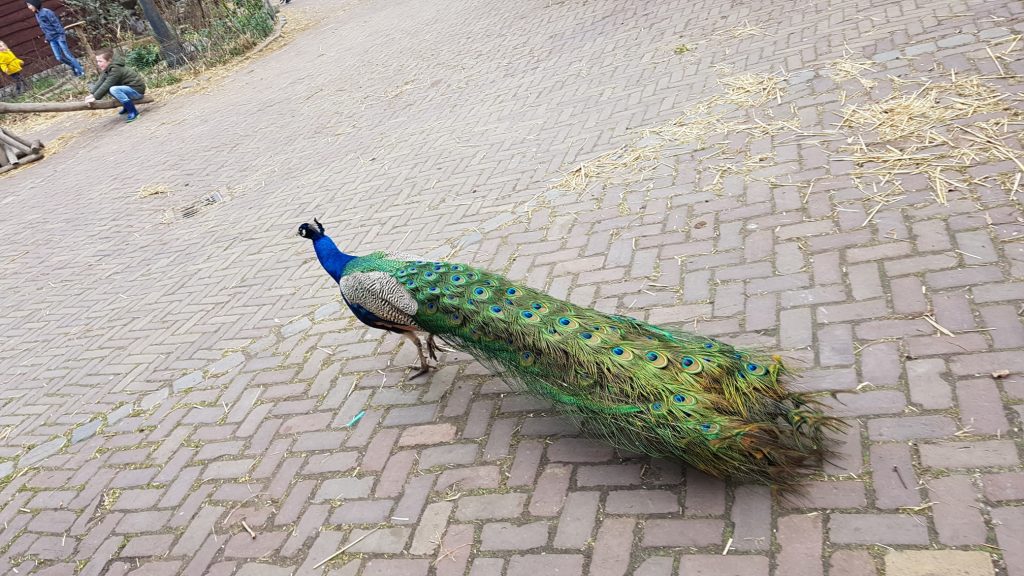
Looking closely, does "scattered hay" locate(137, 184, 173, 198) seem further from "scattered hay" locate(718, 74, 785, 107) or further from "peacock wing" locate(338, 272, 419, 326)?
"scattered hay" locate(718, 74, 785, 107)

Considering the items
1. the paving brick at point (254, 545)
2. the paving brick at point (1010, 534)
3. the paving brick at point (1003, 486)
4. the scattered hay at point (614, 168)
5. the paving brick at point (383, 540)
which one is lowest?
the paving brick at point (1010, 534)

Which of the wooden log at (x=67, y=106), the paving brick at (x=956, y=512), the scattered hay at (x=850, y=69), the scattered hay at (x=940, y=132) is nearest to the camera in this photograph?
the paving brick at (x=956, y=512)

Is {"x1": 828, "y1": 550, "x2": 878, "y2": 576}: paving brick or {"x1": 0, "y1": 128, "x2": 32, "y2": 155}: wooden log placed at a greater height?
{"x1": 0, "y1": 128, "x2": 32, "y2": 155}: wooden log

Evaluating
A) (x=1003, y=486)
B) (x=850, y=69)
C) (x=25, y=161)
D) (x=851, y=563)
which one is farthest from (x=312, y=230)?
(x=25, y=161)

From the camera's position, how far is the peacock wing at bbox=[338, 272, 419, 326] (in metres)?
3.29

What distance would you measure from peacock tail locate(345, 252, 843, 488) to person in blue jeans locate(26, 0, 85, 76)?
1796cm

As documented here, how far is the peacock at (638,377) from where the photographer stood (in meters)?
2.38

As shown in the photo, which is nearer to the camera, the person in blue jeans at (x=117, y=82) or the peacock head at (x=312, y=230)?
the peacock head at (x=312, y=230)

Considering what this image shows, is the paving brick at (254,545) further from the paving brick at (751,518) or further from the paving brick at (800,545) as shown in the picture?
the paving brick at (800,545)

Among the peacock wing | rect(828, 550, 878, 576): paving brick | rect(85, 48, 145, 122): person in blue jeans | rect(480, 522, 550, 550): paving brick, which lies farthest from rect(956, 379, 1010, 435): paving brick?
rect(85, 48, 145, 122): person in blue jeans

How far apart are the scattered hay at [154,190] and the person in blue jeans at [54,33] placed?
10603 mm

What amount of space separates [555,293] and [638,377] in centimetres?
162

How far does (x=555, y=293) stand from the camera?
411 centimetres

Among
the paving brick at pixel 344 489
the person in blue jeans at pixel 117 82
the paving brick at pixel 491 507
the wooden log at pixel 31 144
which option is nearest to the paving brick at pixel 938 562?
the paving brick at pixel 491 507
